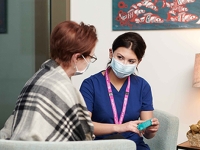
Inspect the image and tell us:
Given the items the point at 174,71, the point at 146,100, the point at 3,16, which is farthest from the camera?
the point at 174,71

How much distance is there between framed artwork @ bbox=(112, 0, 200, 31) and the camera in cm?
300

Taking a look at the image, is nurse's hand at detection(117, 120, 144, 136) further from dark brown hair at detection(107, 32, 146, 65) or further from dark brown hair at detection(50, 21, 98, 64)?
dark brown hair at detection(50, 21, 98, 64)

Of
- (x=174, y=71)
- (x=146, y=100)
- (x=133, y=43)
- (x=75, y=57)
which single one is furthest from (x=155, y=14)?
(x=75, y=57)

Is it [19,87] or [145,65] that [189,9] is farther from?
[19,87]

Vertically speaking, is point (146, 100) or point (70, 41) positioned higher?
point (70, 41)

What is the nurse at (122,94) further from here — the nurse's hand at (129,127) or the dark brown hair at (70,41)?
the dark brown hair at (70,41)

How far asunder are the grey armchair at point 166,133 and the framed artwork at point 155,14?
2.82 ft

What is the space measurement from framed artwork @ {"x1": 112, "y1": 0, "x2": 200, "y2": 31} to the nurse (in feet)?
2.67

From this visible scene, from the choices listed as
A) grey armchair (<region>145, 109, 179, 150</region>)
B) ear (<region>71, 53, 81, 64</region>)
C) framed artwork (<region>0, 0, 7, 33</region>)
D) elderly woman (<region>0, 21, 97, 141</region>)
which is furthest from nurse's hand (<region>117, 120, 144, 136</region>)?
framed artwork (<region>0, 0, 7, 33</region>)

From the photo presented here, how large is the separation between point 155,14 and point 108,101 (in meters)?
1.08

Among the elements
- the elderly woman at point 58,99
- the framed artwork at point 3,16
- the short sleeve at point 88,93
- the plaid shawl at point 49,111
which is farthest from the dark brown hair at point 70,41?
the framed artwork at point 3,16

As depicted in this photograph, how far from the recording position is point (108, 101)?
228 centimetres

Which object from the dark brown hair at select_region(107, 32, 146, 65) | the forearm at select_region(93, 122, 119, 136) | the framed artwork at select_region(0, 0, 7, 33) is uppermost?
the framed artwork at select_region(0, 0, 7, 33)

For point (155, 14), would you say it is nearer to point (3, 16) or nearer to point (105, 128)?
point (3, 16)
